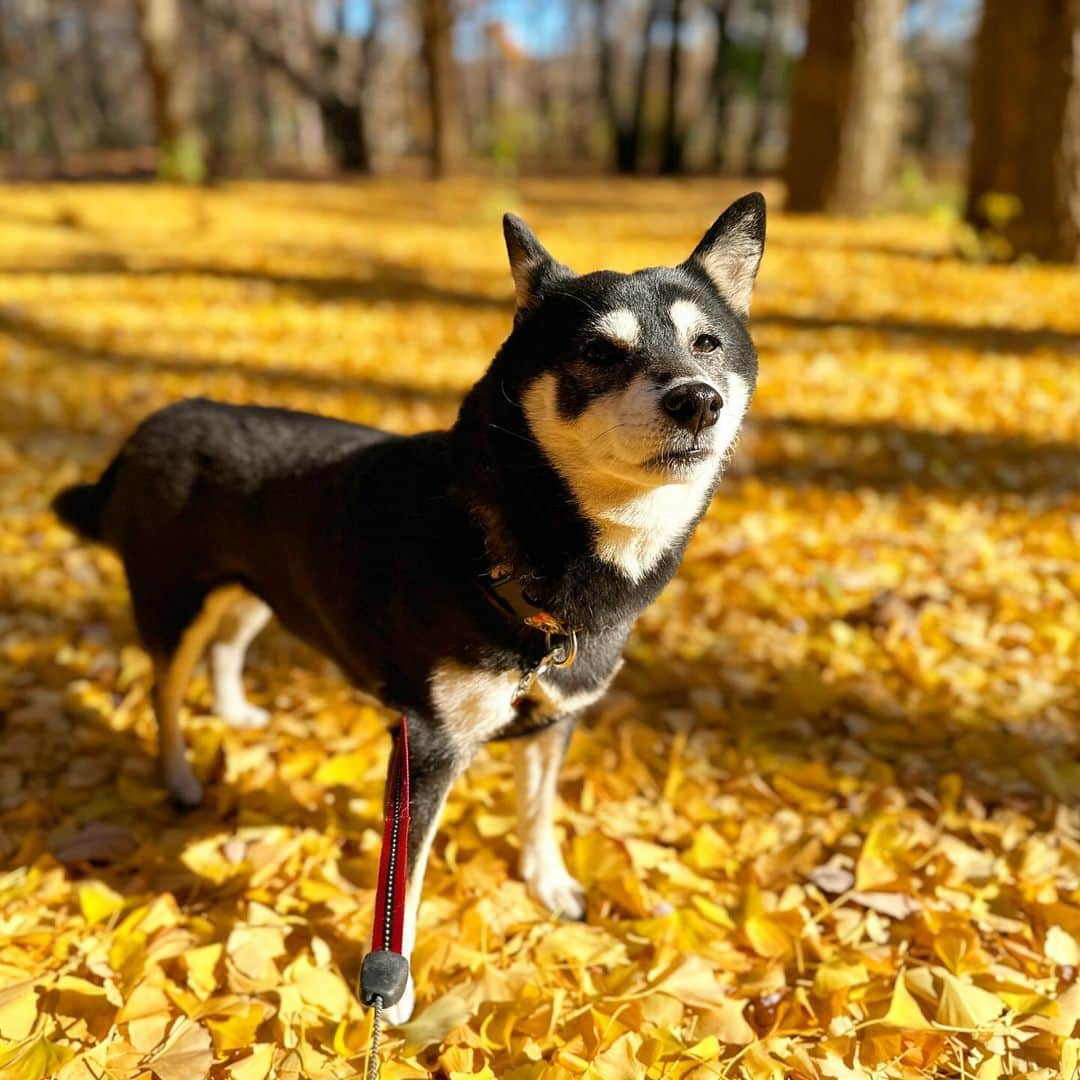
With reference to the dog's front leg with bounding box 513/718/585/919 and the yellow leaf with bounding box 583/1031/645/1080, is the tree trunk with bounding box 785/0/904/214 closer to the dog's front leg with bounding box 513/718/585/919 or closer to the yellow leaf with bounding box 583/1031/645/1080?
the dog's front leg with bounding box 513/718/585/919

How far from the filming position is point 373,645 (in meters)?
2.38

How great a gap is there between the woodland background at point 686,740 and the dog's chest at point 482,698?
718 mm

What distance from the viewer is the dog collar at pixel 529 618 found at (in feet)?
6.90

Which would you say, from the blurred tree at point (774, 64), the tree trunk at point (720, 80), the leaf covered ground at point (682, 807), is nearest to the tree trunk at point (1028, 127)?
the leaf covered ground at point (682, 807)

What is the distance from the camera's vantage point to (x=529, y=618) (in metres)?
2.12

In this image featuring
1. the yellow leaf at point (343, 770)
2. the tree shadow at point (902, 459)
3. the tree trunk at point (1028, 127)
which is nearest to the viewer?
the yellow leaf at point (343, 770)

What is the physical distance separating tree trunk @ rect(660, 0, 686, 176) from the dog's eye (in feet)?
88.5

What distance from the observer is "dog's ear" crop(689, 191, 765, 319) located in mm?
2307

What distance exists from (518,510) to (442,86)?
61.2ft

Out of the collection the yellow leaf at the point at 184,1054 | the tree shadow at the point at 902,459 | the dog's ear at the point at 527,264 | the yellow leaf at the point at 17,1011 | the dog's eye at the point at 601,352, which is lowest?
the yellow leaf at the point at 184,1054

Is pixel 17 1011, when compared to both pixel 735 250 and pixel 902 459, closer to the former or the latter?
pixel 735 250

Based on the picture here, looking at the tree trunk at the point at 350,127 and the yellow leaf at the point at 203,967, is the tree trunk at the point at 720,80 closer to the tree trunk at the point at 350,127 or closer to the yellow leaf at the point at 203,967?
the tree trunk at the point at 350,127

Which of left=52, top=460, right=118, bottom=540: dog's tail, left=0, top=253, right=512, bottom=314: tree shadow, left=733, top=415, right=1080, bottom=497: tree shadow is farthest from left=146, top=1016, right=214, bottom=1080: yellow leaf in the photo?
left=0, top=253, right=512, bottom=314: tree shadow

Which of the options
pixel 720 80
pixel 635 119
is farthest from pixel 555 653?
pixel 720 80
